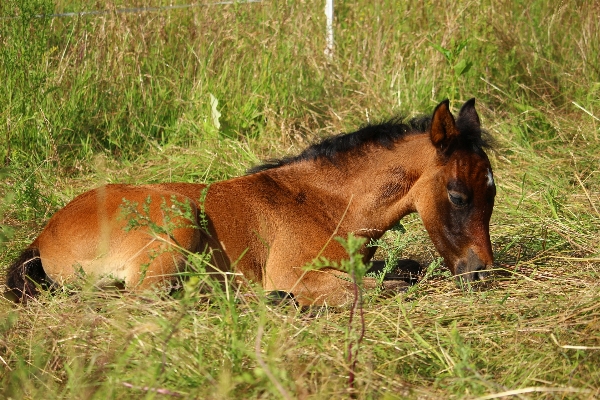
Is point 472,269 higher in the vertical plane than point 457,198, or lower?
lower

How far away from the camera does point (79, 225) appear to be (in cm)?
446

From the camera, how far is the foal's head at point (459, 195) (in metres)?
4.55

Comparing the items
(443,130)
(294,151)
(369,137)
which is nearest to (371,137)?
(369,137)

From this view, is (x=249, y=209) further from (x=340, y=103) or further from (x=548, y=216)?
(x=340, y=103)

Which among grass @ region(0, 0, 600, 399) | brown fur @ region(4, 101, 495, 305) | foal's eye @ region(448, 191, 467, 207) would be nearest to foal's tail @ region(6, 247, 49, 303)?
brown fur @ region(4, 101, 495, 305)

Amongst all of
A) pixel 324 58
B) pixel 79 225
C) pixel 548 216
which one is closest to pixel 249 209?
pixel 79 225

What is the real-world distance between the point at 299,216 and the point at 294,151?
6.62 feet

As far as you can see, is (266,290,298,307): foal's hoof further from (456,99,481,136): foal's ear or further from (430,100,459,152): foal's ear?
(456,99,481,136): foal's ear

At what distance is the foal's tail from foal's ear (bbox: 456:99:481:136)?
245cm

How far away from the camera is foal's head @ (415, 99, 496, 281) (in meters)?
4.55

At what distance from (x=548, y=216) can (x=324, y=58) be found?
306 cm

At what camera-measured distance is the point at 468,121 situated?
15.6ft

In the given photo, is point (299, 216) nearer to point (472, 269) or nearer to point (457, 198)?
point (457, 198)

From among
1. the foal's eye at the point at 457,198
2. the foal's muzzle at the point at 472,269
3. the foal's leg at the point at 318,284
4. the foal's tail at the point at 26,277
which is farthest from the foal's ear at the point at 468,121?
the foal's tail at the point at 26,277
